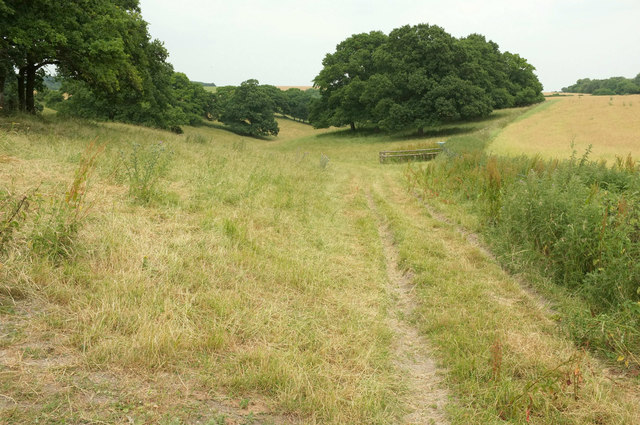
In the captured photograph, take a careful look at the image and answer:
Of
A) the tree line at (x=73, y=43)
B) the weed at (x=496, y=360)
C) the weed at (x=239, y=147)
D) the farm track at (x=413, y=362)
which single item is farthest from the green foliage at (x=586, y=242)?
the tree line at (x=73, y=43)

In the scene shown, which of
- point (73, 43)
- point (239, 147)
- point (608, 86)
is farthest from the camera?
point (608, 86)

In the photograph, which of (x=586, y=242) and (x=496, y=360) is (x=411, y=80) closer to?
(x=586, y=242)

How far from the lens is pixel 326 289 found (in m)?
4.82

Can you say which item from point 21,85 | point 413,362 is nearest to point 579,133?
point 413,362

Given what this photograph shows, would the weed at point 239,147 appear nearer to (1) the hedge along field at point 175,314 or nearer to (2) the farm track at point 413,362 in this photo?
(1) the hedge along field at point 175,314

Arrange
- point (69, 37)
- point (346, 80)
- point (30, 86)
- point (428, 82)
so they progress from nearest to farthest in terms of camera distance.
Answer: point (69, 37) → point (30, 86) → point (428, 82) → point (346, 80)

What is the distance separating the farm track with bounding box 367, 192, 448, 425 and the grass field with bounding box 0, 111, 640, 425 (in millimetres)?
25

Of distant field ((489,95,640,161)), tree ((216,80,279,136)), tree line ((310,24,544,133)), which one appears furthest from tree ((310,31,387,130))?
distant field ((489,95,640,161))

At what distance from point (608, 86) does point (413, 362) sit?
129180 mm

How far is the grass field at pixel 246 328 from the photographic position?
8.64 feet

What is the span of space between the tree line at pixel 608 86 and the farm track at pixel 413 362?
10602 cm

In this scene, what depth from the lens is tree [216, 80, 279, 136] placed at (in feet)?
180

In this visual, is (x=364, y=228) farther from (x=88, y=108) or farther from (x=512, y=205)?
(x=88, y=108)

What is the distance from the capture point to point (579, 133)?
22.8 meters
